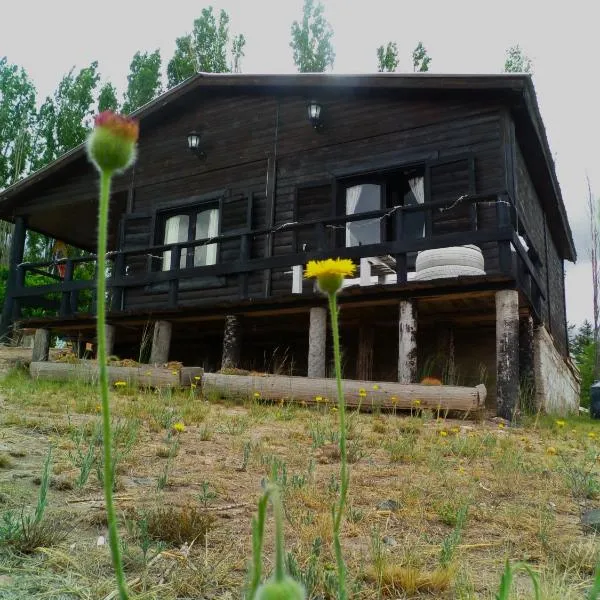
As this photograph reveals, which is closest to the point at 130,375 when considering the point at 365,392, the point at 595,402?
the point at 365,392

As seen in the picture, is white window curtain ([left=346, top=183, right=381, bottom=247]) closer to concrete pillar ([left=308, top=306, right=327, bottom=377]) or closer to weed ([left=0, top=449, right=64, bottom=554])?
concrete pillar ([left=308, top=306, right=327, bottom=377])

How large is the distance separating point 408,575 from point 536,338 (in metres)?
8.57

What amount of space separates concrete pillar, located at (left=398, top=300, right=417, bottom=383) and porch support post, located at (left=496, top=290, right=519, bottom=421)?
103 centimetres

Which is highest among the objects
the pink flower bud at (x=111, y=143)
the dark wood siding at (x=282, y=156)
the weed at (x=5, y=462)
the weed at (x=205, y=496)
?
the dark wood siding at (x=282, y=156)

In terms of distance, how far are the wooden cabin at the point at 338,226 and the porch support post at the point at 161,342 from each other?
0.10 ft

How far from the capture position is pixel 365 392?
655 cm

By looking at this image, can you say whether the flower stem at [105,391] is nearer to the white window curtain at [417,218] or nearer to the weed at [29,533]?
the weed at [29,533]

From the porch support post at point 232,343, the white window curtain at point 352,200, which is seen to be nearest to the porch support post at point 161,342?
the porch support post at point 232,343

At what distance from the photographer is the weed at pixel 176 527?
2.28m

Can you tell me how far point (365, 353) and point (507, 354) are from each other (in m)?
2.72

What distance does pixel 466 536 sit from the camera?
8.63ft

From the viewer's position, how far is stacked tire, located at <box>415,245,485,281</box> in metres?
8.13

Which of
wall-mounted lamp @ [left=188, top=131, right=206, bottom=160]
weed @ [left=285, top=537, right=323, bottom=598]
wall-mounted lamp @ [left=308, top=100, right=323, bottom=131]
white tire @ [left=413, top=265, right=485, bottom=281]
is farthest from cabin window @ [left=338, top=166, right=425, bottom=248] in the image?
weed @ [left=285, top=537, right=323, bottom=598]

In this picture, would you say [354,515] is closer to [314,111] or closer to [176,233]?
[314,111]
